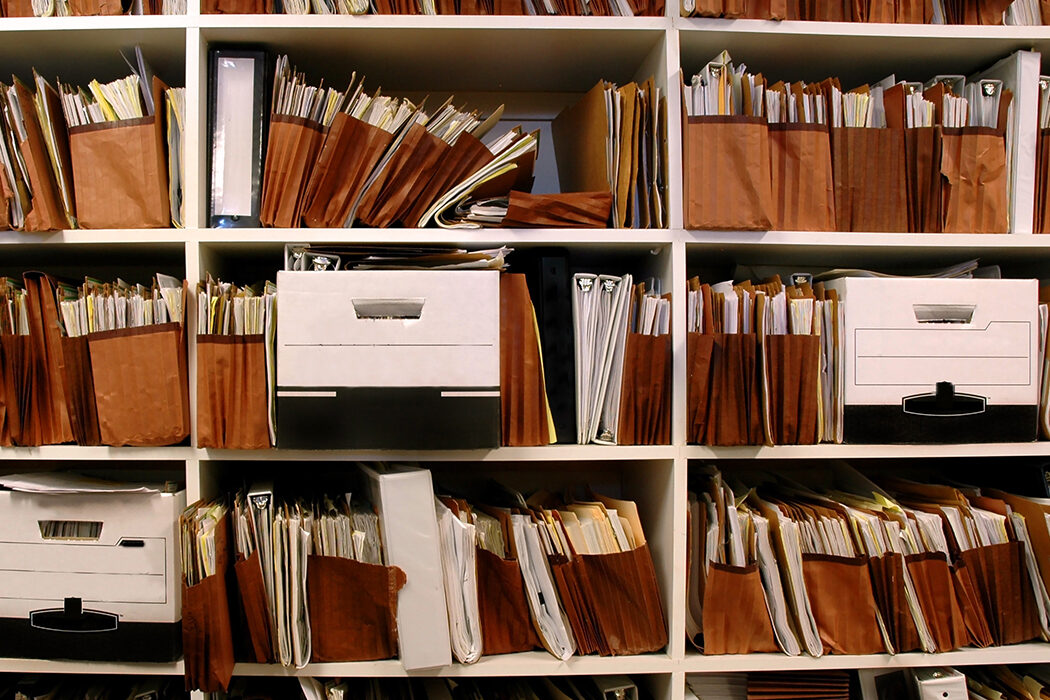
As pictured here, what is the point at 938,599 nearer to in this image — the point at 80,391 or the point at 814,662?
the point at 814,662

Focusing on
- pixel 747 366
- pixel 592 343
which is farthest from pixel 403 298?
pixel 747 366

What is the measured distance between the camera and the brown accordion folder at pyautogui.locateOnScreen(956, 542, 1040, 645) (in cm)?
121

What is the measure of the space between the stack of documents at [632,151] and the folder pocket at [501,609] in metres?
0.68

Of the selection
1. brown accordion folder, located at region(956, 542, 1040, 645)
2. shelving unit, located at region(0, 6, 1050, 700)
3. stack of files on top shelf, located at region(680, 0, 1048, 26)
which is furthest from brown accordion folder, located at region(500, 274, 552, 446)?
brown accordion folder, located at region(956, 542, 1040, 645)

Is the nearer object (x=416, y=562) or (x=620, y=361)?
(x=416, y=562)

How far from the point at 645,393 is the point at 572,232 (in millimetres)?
327

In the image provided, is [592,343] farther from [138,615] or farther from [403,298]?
[138,615]

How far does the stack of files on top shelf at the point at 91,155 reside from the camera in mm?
1150

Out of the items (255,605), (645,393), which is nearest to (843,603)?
(645,393)

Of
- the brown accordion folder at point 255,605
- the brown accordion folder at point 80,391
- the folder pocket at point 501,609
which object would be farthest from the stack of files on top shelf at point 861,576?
the brown accordion folder at point 80,391

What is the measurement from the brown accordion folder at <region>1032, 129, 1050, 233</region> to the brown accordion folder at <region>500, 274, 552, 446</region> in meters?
1.01

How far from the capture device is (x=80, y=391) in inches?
44.9

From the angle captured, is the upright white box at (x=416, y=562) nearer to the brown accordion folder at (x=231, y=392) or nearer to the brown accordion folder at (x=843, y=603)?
the brown accordion folder at (x=231, y=392)

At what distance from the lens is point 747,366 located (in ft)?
3.77
